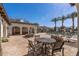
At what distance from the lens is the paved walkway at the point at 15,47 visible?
16.1 ft

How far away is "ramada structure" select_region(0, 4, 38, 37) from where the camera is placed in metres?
4.90

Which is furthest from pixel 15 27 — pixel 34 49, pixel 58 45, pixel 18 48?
pixel 58 45

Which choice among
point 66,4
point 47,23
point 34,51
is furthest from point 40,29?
point 66,4

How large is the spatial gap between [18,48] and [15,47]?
0.09 meters

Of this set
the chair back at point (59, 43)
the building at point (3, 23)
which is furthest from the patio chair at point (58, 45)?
the building at point (3, 23)

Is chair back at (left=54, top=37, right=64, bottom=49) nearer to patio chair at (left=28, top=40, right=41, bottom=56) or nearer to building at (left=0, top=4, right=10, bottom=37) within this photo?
patio chair at (left=28, top=40, right=41, bottom=56)

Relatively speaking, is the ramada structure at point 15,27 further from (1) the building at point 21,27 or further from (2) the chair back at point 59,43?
(2) the chair back at point 59,43

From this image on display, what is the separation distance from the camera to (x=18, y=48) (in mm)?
4914

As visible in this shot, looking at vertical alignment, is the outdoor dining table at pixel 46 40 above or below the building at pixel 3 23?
below

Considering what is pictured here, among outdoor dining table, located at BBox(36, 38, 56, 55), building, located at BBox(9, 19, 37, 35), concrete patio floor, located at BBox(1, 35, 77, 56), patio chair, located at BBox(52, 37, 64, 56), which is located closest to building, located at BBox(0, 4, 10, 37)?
building, located at BBox(9, 19, 37, 35)

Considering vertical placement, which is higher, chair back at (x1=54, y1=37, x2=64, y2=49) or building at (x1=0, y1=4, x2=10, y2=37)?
building at (x1=0, y1=4, x2=10, y2=37)

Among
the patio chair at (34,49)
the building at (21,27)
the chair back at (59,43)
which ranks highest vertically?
the building at (21,27)

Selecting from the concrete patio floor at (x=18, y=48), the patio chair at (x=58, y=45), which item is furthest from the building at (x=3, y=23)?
the patio chair at (x=58, y=45)

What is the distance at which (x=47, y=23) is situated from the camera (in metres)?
4.88
